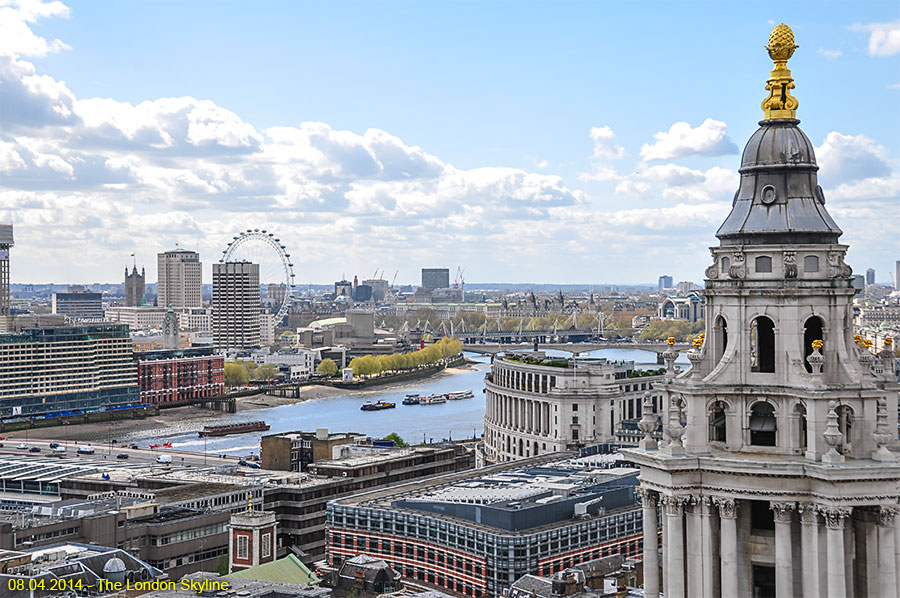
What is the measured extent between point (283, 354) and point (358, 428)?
242ft

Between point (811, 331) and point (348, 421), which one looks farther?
point (348, 421)

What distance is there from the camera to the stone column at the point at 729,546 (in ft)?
36.7

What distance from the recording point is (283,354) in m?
196

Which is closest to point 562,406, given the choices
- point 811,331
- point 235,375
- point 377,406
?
point 377,406

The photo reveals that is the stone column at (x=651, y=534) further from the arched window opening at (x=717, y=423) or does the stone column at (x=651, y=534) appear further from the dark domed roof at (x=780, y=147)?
the dark domed roof at (x=780, y=147)

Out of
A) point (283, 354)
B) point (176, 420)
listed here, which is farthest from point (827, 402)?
point (283, 354)

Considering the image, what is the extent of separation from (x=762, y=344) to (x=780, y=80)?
2575 mm

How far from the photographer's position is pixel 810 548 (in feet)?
36.1

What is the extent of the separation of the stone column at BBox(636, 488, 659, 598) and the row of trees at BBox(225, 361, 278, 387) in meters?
165

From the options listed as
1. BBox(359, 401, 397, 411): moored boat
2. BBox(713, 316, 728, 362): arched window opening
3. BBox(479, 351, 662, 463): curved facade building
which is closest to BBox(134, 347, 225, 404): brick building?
BBox(359, 401, 397, 411): moored boat

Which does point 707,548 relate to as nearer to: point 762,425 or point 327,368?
point 762,425

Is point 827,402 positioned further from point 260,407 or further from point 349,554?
point 260,407

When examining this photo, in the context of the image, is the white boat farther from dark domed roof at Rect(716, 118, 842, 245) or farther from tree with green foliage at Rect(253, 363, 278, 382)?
dark domed roof at Rect(716, 118, 842, 245)

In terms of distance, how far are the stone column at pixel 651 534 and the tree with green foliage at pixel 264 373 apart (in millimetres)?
171575
